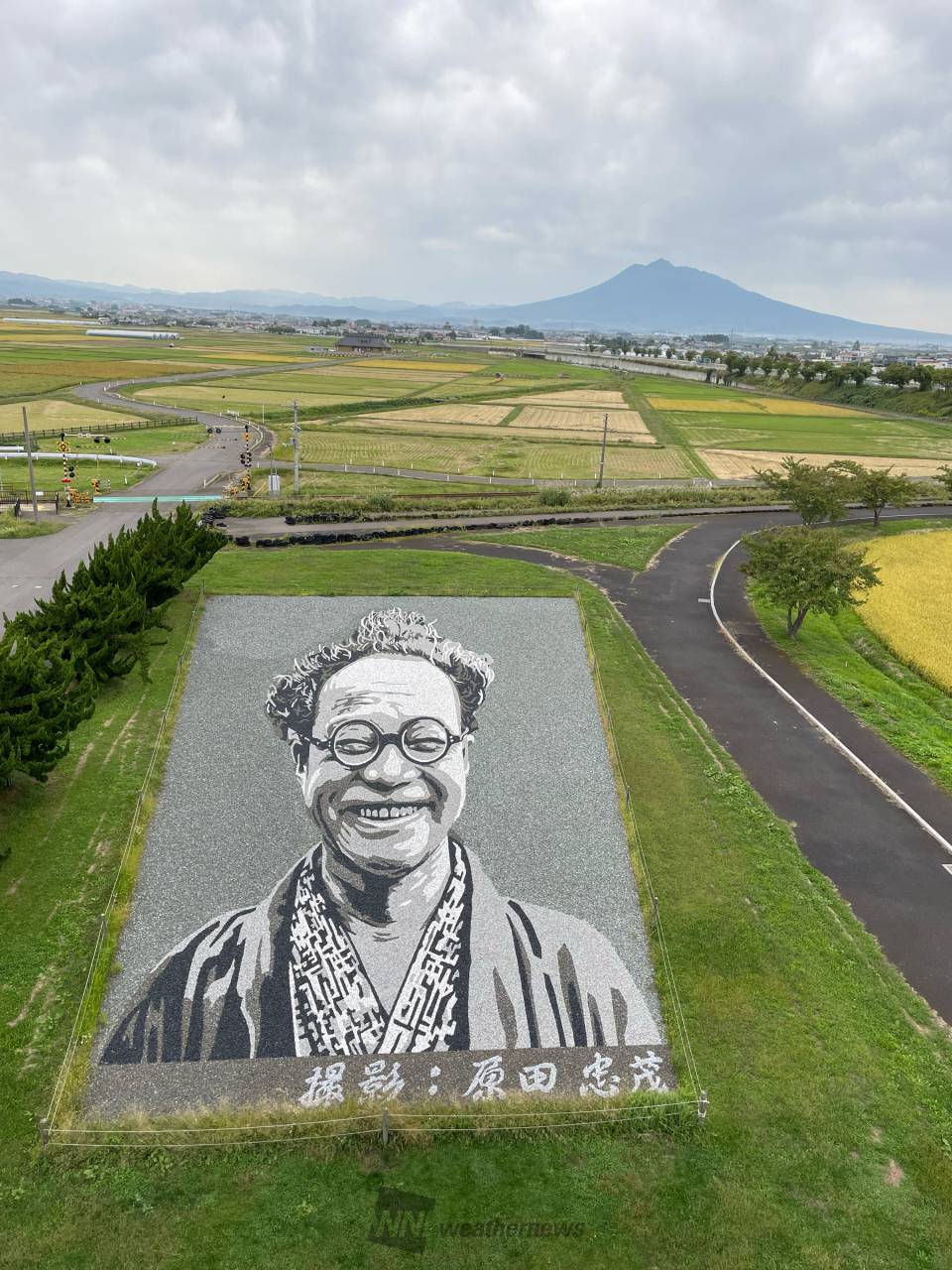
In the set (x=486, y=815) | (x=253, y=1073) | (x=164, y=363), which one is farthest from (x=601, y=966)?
(x=164, y=363)

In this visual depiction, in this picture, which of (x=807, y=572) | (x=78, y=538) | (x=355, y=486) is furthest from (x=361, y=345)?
(x=807, y=572)

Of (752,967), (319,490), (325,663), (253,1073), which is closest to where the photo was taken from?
(253,1073)

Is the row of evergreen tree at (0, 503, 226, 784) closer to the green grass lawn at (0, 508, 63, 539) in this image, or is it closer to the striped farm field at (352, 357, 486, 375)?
the green grass lawn at (0, 508, 63, 539)

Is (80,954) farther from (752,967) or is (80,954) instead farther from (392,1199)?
(752,967)

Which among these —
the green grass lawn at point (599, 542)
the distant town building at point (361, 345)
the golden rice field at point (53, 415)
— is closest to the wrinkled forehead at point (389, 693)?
the green grass lawn at point (599, 542)

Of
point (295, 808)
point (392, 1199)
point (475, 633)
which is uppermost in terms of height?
point (475, 633)

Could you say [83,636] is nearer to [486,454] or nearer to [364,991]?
[364,991]

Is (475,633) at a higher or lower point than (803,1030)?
higher
